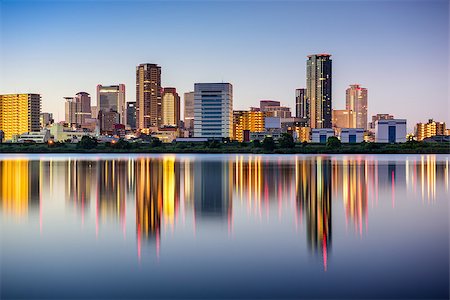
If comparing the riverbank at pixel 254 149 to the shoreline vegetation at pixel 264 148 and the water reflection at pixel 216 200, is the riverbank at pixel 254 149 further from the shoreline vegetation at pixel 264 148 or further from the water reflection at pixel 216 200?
the water reflection at pixel 216 200

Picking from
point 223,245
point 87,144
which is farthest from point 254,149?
point 223,245

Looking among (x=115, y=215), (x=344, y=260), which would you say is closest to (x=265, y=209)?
(x=115, y=215)

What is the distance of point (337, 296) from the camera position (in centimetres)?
1207

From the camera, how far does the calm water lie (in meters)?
12.9

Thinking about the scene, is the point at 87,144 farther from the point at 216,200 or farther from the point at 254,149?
the point at 216,200

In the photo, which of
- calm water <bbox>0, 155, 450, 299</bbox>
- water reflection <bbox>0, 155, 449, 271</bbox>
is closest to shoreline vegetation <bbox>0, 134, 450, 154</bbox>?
water reflection <bbox>0, 155, 449, 271</bbox>

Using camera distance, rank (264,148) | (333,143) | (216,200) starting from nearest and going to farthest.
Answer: (216,200) → (264,148) → (333,143)

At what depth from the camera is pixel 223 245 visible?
58.9 feet

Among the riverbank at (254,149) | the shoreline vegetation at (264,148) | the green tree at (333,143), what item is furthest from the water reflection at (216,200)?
the green tree at (333,143)

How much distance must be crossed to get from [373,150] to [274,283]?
142m

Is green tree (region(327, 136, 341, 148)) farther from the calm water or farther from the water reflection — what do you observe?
the calm water

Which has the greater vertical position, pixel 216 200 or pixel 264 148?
pixel 264 148

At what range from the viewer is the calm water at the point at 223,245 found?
1289 centimetres

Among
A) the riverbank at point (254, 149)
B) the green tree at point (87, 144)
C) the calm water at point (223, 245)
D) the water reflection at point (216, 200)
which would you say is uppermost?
the green tree at point (87, 144)
